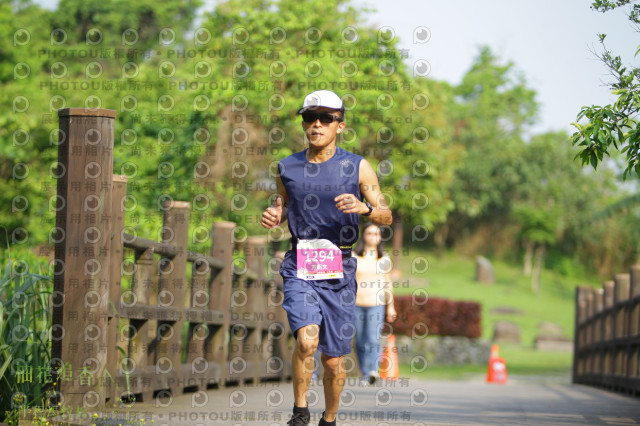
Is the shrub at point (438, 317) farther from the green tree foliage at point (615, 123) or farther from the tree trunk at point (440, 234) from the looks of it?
the tree trunk at point (440, 234)

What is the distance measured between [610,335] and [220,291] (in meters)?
7.00

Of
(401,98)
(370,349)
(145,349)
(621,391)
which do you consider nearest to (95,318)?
(145,349)

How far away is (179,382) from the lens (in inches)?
333

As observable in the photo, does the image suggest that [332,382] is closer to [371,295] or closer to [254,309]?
[254,309]

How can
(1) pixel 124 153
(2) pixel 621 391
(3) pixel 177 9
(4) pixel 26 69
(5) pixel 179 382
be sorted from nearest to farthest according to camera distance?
(5) pixel 179 382 < (2) pixel 621 391 < (1) pixel 124 153 < (4) pixel 26 69 < (3) pixel 177 9

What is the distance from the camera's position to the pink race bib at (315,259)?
575 centimetres

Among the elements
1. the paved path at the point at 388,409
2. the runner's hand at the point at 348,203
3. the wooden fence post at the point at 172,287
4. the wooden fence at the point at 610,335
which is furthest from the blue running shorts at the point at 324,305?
the wooden fence at the point at 610,335

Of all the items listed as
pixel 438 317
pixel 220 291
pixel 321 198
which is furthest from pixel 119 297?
pixel 438 317

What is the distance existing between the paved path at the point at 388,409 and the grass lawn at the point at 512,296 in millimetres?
17219

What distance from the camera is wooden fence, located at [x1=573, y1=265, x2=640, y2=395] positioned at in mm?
12086

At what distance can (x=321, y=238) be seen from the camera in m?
5.78

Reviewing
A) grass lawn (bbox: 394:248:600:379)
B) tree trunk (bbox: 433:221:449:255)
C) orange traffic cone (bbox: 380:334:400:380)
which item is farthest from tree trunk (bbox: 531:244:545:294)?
orange traffic cone (bbox: 380:334:400:380)

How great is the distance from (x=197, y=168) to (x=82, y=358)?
13078 mm

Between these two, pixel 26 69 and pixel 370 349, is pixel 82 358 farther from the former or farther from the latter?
pixel 26 69
